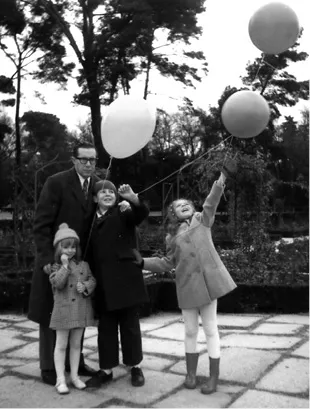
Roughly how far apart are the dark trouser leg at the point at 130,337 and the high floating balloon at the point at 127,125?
3.32 feet

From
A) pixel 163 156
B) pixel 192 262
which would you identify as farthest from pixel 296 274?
pixel 163 156

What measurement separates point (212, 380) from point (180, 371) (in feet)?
1.41

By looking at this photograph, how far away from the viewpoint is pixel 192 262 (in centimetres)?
310

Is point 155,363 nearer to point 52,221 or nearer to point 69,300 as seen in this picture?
point 69,300

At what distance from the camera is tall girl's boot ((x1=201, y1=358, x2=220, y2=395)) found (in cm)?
295

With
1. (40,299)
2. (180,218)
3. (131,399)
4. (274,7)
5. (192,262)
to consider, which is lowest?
(131,399)

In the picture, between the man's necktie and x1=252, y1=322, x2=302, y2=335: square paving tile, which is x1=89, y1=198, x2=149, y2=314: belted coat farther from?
x1=252, y1=322, x2=302, y2=335: square paving tile

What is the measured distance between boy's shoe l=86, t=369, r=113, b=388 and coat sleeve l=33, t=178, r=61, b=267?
76 centimetres

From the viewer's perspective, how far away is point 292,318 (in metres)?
5.02

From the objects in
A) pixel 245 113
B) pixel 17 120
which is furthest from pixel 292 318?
pixel 17 120

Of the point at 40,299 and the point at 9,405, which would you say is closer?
the point at 9,405

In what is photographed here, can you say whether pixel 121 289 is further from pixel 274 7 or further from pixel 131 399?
pixel 274 7

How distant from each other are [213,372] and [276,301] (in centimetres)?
253

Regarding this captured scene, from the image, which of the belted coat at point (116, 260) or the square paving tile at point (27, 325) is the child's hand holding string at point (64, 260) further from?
the square paving tile at point (27, 325)
